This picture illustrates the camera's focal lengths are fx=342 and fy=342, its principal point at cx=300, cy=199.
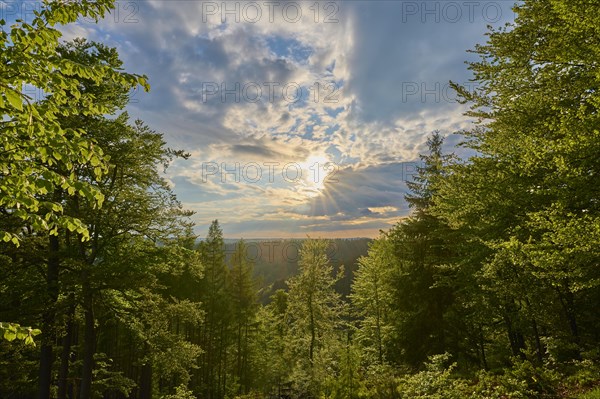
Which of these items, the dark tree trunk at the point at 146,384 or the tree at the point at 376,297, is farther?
the tree at the point at 376,297

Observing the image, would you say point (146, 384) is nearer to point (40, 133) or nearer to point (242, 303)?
point (242, 303)

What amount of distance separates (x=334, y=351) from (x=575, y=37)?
23094 millimetres

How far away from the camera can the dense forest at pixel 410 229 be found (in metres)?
5.44

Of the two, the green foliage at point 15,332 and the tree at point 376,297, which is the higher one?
the green foliage at point 15,332

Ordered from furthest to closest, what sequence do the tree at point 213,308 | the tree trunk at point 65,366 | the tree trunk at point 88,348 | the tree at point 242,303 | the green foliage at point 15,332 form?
the tree at point 242,303
the tree at point 213,308
the tree trunk at point 65,366
the tree trunk at point 88,348
the green foliage at point 15,332

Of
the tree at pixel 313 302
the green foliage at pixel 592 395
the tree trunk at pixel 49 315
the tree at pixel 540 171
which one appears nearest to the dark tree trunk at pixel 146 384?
the tree at pixel 313 302

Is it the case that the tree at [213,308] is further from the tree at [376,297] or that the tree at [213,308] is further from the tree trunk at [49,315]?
the tree trunk at [49,315]

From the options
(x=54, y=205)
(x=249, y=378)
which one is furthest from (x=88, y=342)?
(x=249, y=378)

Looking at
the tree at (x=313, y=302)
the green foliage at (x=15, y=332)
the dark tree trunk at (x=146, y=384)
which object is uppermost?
the green foliage at (x=15, y=332)

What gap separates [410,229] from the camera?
73.2 feet

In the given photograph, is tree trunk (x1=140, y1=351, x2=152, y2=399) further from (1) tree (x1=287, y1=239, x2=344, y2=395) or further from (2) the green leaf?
(2) the green leaf

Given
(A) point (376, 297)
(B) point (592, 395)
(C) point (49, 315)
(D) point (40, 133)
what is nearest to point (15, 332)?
(D) point (40, 133)

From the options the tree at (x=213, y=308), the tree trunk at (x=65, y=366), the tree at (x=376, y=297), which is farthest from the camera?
the tree at (x=213, y=308)

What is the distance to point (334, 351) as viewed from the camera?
83.9ft
